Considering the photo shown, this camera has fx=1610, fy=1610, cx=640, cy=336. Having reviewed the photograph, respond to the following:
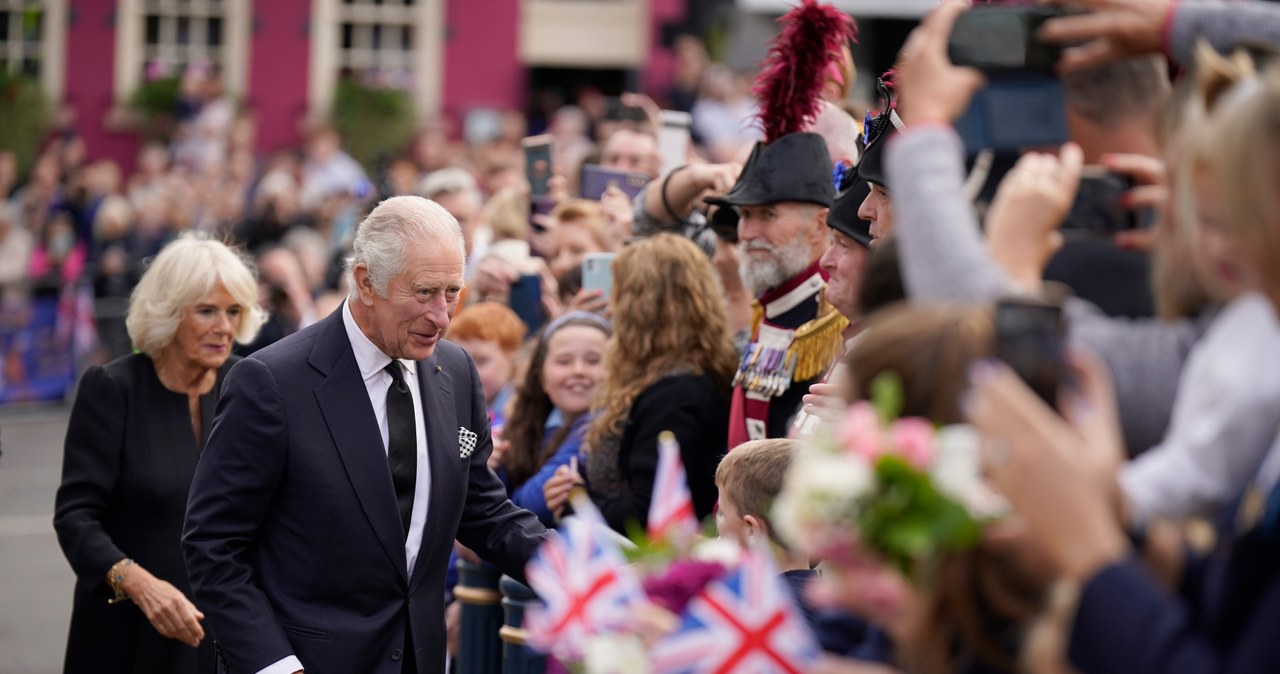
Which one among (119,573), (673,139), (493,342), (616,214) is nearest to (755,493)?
(119,573)

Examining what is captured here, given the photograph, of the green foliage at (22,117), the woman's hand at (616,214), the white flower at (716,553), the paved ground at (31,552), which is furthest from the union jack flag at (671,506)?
the green foliage at (22,117)

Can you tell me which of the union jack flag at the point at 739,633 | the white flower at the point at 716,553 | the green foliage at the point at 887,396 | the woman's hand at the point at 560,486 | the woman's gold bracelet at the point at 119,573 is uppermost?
the green foliage at the point at 887,396

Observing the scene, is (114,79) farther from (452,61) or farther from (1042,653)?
(1042,653)

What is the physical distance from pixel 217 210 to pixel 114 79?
7.27 metres

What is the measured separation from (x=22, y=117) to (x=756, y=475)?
74.2 ft

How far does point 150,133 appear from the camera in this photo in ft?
81.6

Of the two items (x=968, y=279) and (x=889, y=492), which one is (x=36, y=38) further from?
(x=889, y=492)

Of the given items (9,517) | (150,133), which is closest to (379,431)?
(9,517)

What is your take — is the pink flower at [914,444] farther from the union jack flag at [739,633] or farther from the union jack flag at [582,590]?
the union jack flag at [582,590]

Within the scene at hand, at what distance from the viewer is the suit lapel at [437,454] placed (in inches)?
179

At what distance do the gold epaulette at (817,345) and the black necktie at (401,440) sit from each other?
1.38 metres

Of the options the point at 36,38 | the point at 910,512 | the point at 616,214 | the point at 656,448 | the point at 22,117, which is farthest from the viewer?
the point at 36,38

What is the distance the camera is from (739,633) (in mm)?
2418

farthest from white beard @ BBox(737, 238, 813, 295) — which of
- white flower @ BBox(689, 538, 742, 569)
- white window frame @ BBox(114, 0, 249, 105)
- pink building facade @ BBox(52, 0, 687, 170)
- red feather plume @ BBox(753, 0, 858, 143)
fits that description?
white window frame @ BBox(114, 0, 249, 105)
